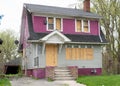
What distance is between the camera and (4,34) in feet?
218

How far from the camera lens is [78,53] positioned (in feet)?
92.2

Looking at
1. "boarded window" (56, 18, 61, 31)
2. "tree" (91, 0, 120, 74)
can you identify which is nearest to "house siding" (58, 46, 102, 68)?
"boarded window" (56, 18, 61, 31)

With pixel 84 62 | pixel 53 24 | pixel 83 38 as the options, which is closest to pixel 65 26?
pixel 53 24

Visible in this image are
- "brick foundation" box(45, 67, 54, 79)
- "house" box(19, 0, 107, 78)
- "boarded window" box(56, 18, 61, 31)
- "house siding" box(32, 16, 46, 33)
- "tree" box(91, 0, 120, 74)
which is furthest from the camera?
"tree" box(91, 0, 120, 74)

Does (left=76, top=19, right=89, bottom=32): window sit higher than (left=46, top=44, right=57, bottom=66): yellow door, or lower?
higher

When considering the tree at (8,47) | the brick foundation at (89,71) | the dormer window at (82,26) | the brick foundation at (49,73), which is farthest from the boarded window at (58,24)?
the tree at (8,47)

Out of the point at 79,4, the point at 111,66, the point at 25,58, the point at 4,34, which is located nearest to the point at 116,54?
the point at 111,66

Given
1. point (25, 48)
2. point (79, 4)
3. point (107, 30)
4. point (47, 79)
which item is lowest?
point (47, 79)

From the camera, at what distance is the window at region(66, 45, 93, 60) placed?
27.7 m

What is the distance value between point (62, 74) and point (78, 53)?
14.0 ft

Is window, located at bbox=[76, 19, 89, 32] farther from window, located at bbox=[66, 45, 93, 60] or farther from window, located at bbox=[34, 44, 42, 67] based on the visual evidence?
window, located at bbox=[34, 44, 42, 67]

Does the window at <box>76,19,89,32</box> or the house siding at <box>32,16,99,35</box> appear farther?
the window at <box>76,19,89,32</box>

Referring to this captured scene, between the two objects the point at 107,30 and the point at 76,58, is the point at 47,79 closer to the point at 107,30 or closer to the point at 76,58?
the point at 76,58

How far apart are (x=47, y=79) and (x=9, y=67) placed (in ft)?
47.6
